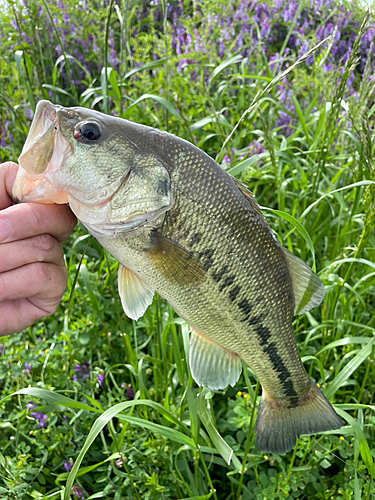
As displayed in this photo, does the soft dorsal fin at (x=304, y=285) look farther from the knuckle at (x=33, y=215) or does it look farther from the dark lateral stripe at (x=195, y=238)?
the knuckle at (x=33, y=215)

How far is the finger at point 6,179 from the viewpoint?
149 centimetres

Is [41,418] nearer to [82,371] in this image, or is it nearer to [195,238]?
[82,371]

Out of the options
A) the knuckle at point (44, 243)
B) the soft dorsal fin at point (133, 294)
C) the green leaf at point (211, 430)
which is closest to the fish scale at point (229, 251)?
the soft dorsal fin at point (133, 294)

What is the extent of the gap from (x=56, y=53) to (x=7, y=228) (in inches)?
139

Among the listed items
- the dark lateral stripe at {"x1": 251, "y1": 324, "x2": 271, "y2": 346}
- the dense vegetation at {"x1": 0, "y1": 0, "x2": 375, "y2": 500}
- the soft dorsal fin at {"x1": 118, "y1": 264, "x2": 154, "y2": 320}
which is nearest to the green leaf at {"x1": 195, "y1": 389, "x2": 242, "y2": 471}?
the dense vegetation at {"x1": 0, "y1": 0, "x2": 375, "y2": 500}

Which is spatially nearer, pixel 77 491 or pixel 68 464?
pixel 77 491

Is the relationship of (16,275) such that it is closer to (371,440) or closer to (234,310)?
(234,310)

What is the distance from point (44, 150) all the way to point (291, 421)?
1094mm

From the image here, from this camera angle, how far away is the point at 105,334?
2.47m

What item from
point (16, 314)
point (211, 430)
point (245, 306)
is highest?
point (245, 306)

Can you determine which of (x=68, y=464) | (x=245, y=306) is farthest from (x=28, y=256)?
(x=68, y=464)

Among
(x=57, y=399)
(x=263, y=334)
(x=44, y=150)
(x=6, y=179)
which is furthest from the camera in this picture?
(x=57, y=399)

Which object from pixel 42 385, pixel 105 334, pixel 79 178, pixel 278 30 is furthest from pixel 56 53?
pixel 79 178

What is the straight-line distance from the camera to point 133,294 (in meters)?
1.35
